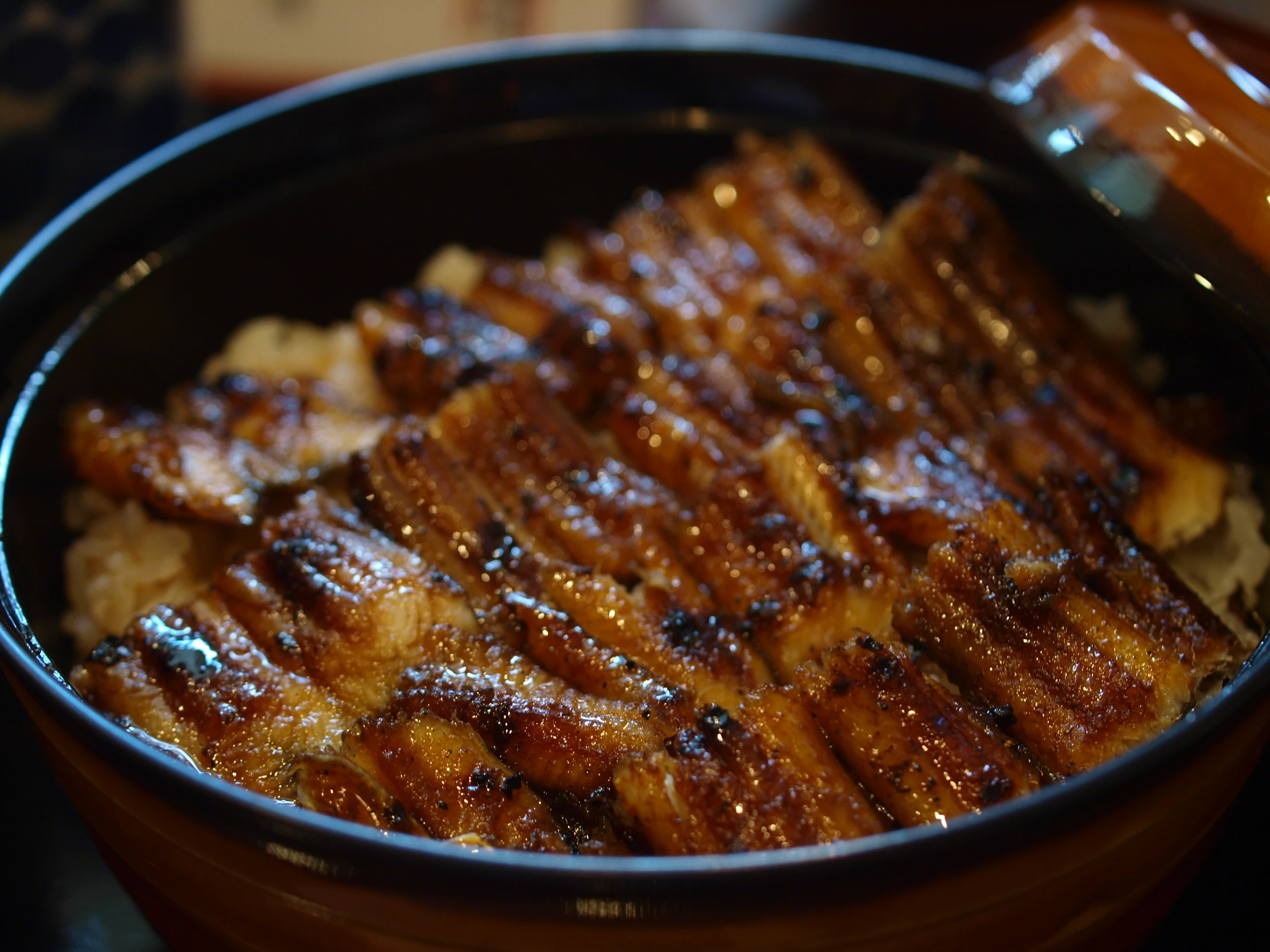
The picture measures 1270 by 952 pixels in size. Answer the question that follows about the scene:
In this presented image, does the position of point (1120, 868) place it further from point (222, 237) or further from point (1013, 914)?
point (222, 237)

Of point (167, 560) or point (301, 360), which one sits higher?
point (301, 360)

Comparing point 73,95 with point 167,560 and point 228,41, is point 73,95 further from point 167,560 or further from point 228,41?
point 167,560

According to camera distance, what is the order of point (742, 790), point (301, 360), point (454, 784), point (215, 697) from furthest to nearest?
1. point (301, 360)
2. point (215, 697)
3. point (454, 784)
4. point (742, 790)

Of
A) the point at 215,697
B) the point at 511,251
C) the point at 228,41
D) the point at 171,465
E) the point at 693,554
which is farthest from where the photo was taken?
the point at 228,41

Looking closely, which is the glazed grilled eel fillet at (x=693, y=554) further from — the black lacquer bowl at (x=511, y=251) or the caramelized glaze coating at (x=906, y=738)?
the black lacquer bowl at (x=511, y=251)

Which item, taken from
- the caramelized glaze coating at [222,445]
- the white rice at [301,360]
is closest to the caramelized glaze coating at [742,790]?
the caramelized glaze coating at [222,445]

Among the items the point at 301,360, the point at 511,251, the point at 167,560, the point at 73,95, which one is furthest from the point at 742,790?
the point at 73,95

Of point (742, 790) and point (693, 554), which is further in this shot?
point (693, 554)
